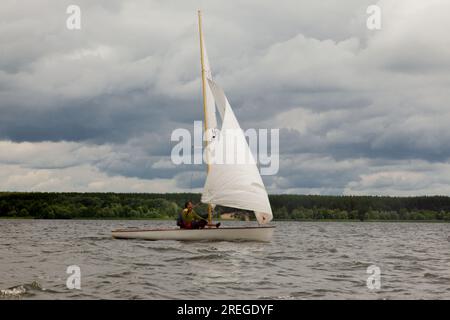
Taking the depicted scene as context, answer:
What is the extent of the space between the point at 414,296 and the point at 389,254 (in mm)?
19187

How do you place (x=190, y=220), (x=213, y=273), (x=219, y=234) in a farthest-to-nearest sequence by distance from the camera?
(x=190, y=220) → (x=219, y=234) → (x=213, y=273)

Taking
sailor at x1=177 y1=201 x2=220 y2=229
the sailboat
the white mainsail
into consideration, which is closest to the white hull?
the sailboat

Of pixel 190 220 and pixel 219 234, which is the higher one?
pixel 190 220

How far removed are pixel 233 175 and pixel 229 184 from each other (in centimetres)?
64

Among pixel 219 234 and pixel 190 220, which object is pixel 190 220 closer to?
pixel 190 220

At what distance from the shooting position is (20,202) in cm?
15775

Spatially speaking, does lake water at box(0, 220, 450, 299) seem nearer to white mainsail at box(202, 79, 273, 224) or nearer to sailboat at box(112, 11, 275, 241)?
sailboat at box(112, 11, 275, 241)

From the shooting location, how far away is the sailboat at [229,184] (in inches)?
1462

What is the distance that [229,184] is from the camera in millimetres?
37250

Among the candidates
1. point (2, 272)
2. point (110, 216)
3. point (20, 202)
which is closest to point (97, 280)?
point (2, 272)

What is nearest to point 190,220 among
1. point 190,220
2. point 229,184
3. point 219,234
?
point 190,220

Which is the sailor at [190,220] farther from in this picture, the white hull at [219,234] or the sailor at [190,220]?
the white hull at [219,234]

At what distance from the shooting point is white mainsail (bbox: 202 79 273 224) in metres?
37.2

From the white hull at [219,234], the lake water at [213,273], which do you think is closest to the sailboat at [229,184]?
the white hull at [219,234]
